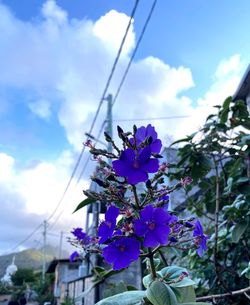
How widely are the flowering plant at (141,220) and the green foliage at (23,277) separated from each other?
95.2ft

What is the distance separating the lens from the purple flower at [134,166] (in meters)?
0.67

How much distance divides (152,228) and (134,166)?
0.43 ft

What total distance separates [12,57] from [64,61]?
749 millimetres

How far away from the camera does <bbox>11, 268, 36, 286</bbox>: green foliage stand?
26.8 meters

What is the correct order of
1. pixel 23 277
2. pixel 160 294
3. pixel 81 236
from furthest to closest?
pixel 23 277
pixel 81 236
pixel 160 294

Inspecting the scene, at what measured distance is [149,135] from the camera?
0.76 m

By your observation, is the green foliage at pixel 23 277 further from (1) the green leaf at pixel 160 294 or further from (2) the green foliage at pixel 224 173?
(1) the green leaf at pixel 160 294

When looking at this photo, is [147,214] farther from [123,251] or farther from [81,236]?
[81,236]

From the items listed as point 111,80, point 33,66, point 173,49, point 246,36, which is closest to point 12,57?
point 33,66

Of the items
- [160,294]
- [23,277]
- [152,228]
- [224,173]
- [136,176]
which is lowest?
[160,294]

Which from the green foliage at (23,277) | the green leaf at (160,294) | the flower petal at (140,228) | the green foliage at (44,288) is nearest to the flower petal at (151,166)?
the flower petal at (140,228)

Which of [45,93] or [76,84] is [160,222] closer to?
[76,84]

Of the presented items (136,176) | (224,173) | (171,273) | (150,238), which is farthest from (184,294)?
(224,173)

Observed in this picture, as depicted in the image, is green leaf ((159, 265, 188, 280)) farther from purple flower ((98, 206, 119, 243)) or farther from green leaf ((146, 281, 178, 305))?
purple flower ((98, 206, 119, 243))
